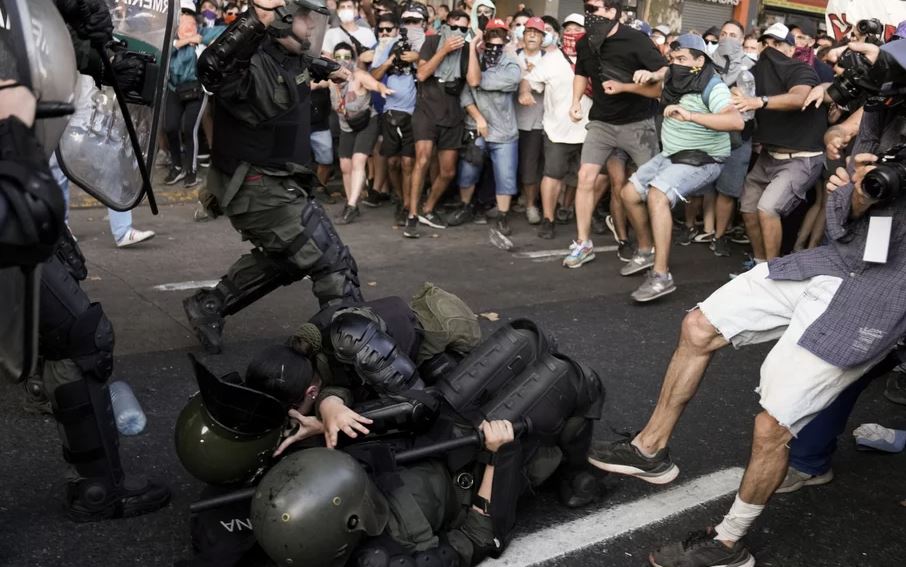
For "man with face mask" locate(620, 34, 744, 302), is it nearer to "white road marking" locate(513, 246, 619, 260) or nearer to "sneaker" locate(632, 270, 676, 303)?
"sneaker" locate(632, 270, 676, 303)

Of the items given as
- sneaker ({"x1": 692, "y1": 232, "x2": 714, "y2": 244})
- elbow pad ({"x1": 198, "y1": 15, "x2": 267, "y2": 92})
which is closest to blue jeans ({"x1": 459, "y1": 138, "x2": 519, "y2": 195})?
sneaker ({"x1": 692, "y1": 232, "x2": 714, "y2": 244})

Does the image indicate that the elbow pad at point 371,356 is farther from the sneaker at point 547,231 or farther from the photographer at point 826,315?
the sneaker at point 547,231

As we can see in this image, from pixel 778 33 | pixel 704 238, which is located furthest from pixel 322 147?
pixel 778 33

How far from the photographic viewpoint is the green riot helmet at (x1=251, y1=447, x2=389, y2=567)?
2379mm

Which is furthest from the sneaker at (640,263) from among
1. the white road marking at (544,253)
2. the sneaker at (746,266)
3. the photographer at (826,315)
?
the photographer at (826,315)

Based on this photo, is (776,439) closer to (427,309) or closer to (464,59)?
(427,309)

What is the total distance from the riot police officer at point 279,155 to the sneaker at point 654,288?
7.42ft

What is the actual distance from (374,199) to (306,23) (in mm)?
4744

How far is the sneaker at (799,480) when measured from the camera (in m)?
3.52

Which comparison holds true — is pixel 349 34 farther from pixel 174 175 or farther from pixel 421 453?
pixel 421 453

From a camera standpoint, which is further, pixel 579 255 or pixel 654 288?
pixel 579 255

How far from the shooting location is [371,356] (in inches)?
113

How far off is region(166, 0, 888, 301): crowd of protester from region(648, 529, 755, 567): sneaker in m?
3.10

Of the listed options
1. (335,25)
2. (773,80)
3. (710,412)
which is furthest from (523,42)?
(710,412)
